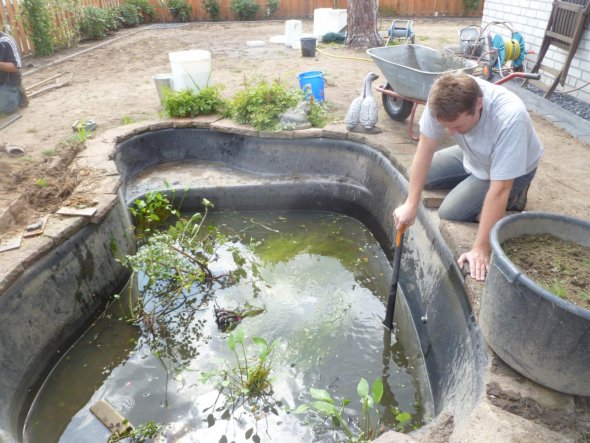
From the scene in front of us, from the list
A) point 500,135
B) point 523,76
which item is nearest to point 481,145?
point 500,135

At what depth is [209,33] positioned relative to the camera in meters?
11.4

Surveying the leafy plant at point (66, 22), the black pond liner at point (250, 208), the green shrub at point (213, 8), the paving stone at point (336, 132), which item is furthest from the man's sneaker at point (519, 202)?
the green shrub at point (213, 8)

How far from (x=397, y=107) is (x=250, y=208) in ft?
6.23

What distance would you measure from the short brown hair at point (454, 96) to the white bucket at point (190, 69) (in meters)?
3.61

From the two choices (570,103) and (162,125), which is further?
(570,103)

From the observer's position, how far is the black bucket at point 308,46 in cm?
802

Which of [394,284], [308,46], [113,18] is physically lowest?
[394,284]

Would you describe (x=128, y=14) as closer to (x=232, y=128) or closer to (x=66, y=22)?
(x=66, y=22)

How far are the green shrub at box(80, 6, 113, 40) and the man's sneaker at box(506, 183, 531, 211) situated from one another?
10449 millimetres

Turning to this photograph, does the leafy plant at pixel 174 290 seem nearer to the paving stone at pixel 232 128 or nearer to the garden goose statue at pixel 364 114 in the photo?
the paving stone at pixel 232 128

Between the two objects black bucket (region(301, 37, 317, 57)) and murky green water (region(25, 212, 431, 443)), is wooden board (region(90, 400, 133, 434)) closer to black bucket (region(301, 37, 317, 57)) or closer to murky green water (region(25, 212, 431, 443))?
murky green water (region(25, 212, 431, 443))

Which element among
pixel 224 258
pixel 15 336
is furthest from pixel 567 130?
pixel 15 336

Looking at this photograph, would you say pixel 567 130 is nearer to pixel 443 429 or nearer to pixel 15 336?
pixel 443 429

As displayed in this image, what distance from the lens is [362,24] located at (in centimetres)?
884
